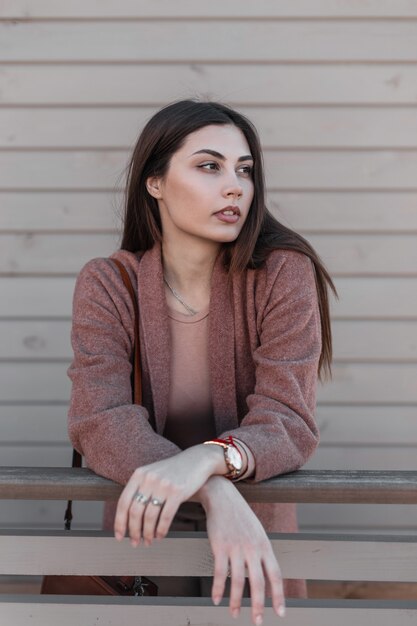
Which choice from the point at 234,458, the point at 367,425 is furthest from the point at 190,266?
the point at 367,425

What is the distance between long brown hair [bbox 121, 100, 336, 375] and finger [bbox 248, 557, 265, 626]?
77 centimetres

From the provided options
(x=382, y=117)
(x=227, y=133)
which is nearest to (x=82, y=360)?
(x=227, y=133)

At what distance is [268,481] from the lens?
59.9 inches

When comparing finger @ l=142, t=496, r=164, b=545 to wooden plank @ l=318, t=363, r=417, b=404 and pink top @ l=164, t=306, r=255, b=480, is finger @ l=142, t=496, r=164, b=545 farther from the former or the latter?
wooden plank @ l=318, t=363, r=417, b=404

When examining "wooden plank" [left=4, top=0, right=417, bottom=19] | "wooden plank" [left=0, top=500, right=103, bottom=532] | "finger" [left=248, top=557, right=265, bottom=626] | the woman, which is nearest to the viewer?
"finger" [left=248, top=557, right=265, bottom=626]

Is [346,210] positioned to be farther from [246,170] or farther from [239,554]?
[239,554]

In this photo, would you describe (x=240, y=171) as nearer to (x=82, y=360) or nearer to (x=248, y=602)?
Answer: (x=82, y=360)

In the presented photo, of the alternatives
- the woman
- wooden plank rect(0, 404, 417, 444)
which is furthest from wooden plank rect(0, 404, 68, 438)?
the woman

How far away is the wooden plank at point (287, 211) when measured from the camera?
2691 mm

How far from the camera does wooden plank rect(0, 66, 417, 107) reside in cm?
267

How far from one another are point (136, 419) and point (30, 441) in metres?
1.21

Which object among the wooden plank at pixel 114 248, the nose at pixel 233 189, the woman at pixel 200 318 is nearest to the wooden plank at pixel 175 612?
the woman at pixel 200 318

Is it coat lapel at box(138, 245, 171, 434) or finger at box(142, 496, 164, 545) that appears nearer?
finger at box(142, 496, 164, 545)

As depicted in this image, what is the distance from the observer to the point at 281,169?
2.70 metres
